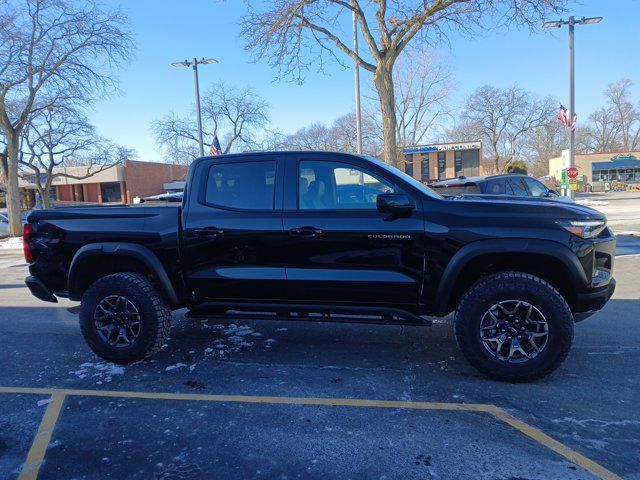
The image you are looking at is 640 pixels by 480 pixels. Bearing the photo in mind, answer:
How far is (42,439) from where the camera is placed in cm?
322

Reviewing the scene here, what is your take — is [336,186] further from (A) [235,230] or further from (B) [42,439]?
(B) [42,439]

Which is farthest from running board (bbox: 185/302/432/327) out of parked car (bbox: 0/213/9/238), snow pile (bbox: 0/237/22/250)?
parked car (bbox: 0/213/9/238)

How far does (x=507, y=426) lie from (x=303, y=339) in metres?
2.44

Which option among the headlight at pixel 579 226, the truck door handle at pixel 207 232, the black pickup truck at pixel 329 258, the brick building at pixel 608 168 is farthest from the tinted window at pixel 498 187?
the brick building at pixel 608 168

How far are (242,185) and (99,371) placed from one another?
217 centimetres

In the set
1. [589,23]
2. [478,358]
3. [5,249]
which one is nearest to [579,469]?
[478,358]

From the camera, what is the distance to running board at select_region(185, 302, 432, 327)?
406 centimetres

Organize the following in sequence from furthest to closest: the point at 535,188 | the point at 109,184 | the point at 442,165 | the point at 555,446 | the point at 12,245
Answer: the point at 442,165, the point at 109,184, the point at 12,245, the point at 535,188, the point at 555,446

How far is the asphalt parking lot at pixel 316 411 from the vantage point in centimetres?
286

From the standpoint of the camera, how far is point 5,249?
1831 cm

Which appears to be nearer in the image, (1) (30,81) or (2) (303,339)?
(2) (303,339)

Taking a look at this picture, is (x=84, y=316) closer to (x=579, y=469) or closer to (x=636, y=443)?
(x=579, y=469)

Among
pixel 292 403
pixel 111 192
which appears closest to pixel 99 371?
pixel 292 403

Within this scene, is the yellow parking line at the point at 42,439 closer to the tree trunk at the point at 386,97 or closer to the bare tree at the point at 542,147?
the tree trunk at the point at 386,97
